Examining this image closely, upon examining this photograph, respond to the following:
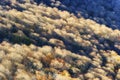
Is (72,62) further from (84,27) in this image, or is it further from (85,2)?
(85,2)

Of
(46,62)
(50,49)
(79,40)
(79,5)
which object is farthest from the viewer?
(79,5)

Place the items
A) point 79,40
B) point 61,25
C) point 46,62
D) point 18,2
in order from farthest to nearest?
point 18,2, point 61,25, point 79,40, point 46,62

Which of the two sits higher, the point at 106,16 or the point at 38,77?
the point at 106,16

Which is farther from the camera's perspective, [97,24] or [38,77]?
[97,24]

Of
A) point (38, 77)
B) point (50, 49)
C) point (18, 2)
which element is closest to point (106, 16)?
point (18, 2)

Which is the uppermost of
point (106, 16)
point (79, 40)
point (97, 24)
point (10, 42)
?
point (106, 16)

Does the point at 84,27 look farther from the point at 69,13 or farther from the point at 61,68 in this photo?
the point at 61,68
